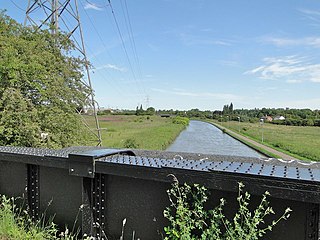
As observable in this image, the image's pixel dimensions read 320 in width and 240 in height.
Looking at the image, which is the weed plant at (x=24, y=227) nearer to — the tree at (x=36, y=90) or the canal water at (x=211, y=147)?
the tree at (x=36, y=90)

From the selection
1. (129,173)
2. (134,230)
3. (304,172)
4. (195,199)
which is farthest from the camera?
(134,230)

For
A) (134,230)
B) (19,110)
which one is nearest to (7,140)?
(19,110)

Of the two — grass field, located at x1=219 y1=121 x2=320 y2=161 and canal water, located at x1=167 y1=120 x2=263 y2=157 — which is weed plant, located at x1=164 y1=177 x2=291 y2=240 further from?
grass field, located at x1=219 y1=121 x2=320 y2=161

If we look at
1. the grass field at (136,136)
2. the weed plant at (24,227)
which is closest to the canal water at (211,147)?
the grass field at (136,136)

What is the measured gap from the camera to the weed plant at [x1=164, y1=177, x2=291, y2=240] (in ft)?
4.60

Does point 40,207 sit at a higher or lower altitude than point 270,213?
lower

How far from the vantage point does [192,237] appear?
5.21 feet

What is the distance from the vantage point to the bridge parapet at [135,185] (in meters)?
1.32

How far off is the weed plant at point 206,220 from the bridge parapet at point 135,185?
0.07 metres

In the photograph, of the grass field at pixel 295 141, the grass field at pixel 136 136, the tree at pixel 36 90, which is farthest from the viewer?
the grass field at pixel 295 141

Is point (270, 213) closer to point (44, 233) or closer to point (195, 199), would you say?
point (195, 199)

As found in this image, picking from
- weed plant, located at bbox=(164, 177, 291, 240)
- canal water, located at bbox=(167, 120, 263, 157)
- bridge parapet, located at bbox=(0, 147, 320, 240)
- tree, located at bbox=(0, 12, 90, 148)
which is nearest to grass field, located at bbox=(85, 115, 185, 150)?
canal water, located at bbox=(167, 120, 263, 157)

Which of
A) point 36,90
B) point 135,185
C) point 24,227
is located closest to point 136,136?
point 36,90

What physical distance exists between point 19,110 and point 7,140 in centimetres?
74
